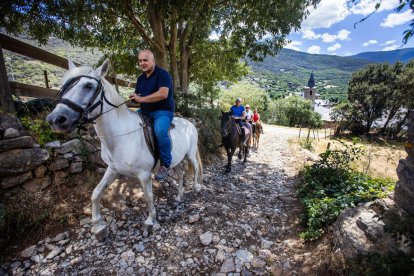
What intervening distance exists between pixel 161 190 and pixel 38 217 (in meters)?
2.60

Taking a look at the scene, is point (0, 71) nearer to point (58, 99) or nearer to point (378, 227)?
point (58, 99)

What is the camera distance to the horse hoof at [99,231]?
145 inches

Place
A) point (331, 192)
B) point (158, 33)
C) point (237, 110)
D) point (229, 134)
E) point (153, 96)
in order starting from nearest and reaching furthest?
point (153, 96)
point (331, 192)
point (229, 134)
point (158, 33)
point (237, 110)

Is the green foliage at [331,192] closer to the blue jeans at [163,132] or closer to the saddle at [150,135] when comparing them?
the blue jeans at [163,132]

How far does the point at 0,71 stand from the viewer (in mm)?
4289

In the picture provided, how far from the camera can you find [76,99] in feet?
8.74

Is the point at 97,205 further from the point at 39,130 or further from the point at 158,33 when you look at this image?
the point at 158,33

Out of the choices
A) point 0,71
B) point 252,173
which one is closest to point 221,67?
point 252,173

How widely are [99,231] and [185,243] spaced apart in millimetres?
1523

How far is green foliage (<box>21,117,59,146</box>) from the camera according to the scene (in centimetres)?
434

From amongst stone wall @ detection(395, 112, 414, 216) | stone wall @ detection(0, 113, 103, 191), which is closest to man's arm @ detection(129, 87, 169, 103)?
stone wall @ detection(0, 113, 103, 191)

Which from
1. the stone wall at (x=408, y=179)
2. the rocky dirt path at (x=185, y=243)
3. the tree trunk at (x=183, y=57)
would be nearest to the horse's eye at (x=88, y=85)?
the rocky dirt path at (x=185, y=243)

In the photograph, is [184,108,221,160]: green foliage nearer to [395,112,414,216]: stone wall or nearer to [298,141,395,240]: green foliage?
[298,141,395,240]: green foliage

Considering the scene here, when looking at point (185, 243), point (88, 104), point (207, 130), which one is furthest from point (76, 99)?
point (207, 130)
